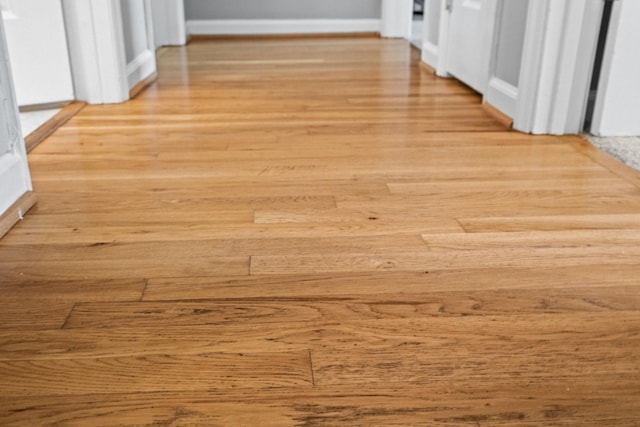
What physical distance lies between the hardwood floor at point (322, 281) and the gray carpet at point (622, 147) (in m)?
0.07

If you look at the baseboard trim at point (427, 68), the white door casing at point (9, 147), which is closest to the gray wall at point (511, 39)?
the baseboard trim at point (427, 68)

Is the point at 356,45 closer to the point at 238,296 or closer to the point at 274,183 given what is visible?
the point at 274,183

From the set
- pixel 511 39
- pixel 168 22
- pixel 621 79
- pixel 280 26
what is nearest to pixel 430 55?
pixel 511 39

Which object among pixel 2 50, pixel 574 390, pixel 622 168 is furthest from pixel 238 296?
pixel 622 168

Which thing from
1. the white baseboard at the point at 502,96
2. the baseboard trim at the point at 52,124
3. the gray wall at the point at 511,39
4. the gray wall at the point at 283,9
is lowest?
the baseboard trim at the point at 52,124

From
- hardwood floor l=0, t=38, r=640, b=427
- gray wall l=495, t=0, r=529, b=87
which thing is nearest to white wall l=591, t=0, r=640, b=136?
hardwood floor l=0, t=38, r=640, b=427

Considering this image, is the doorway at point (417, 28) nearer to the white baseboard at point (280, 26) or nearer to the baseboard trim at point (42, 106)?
the white baseboard at point (280, 26)

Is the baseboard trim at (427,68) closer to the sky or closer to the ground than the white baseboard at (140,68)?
closer to the ground

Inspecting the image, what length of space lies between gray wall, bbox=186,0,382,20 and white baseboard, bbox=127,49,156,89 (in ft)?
4.48

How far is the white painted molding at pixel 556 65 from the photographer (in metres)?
1.64

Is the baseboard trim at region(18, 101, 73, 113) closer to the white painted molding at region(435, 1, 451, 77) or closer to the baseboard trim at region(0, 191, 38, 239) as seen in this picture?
the baseboard trim at region(0, 191, 38, 239)

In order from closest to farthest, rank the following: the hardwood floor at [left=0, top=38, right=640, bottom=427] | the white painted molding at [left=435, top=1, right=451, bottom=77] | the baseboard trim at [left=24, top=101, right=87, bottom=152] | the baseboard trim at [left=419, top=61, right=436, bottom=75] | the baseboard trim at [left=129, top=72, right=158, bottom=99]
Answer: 1. the hardwood floor at [left=0, top=38, right=640, bottom=427]
2. the baseboard trim at [left=24, top=101, right=87, bottom=152]
3. the baseboard trim at [left=129, top=72, right=158, bottom=99]
4. the white painted molding at [left=435, top=1, right=451, bottom=77]
5. the baseboard trim at [left=419, top=61, right=436, bottom=75]

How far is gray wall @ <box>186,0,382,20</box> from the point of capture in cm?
389

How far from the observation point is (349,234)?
44.8 inches
